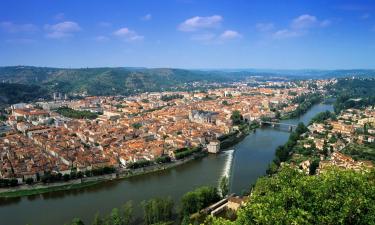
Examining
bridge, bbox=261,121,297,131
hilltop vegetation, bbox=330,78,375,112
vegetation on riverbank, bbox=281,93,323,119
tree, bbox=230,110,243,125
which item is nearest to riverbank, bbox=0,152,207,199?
tree, bbox=230,110,243,125

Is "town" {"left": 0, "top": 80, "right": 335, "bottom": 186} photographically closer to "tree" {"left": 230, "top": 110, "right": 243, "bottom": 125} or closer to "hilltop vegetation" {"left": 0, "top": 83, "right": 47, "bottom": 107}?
"tree" {"left": 230, "top": 110, "right": 243, "bottom": 125}

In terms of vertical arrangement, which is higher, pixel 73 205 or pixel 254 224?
pixel 254 224

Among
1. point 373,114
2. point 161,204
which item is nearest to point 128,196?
point 161,204

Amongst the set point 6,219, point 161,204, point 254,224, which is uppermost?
point 254,224

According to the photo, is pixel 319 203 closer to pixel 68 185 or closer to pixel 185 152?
pixel 68 185

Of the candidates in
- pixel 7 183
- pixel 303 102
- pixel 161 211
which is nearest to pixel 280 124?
pixel 303 102

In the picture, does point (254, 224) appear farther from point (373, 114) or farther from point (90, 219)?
point (373, 114)

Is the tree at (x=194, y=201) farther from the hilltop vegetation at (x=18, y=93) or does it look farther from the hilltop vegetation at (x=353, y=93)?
the hilltop vegetation at (x=18, y=93)

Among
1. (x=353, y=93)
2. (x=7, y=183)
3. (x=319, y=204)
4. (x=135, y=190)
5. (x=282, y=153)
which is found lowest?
(x=135, y=190)

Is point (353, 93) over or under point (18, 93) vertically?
under
